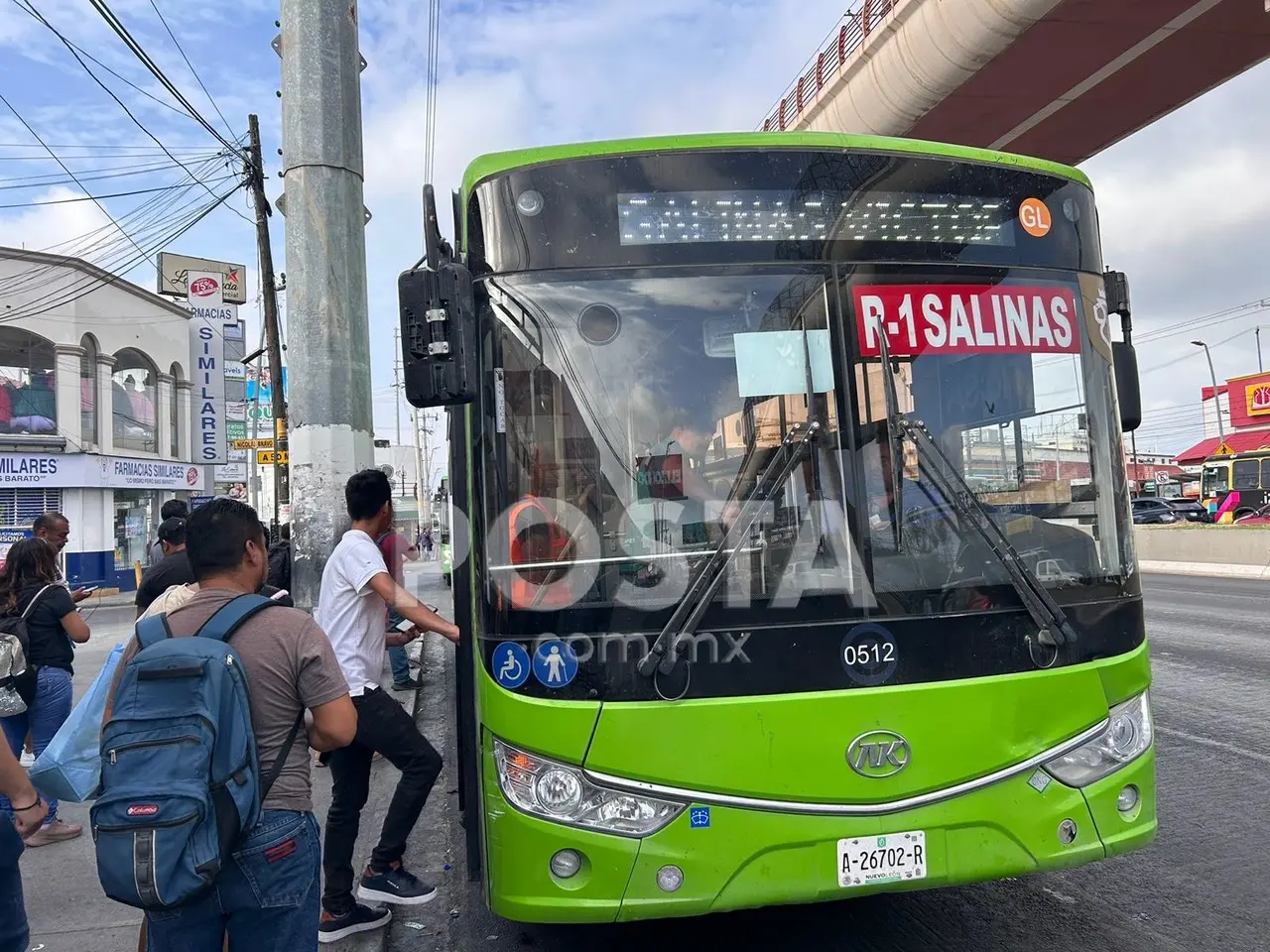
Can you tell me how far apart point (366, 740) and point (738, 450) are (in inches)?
81.0

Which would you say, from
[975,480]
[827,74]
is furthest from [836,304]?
[827,74]

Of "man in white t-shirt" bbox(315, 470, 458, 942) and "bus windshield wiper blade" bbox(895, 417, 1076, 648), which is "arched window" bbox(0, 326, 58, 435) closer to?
"man in white t-shirt" bbox(315, 470, 458, 942)

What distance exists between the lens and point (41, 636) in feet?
17.0

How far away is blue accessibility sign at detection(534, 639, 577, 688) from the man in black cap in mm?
2887

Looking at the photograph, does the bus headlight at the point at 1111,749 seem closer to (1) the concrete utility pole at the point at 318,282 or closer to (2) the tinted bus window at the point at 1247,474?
(1) the concrete utility pole at the point at 318,282

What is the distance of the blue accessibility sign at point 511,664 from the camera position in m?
3.11

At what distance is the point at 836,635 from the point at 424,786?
2.03 m

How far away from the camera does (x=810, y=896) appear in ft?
9.95

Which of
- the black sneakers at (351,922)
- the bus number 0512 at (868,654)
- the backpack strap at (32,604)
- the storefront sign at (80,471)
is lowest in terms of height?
the black sneakers at (351,922)

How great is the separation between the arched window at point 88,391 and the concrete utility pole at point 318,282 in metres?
21.8

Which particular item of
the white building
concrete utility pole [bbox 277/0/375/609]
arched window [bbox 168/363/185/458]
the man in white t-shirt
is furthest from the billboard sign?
the man in white t-shirt

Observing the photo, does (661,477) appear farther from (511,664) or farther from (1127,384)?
(1127,384)

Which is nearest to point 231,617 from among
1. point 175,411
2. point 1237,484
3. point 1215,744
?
point 1215,744

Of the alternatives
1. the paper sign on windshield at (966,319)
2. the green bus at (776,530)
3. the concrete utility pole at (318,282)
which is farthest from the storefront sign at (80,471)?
the paper sign on windshield at (966,319)
